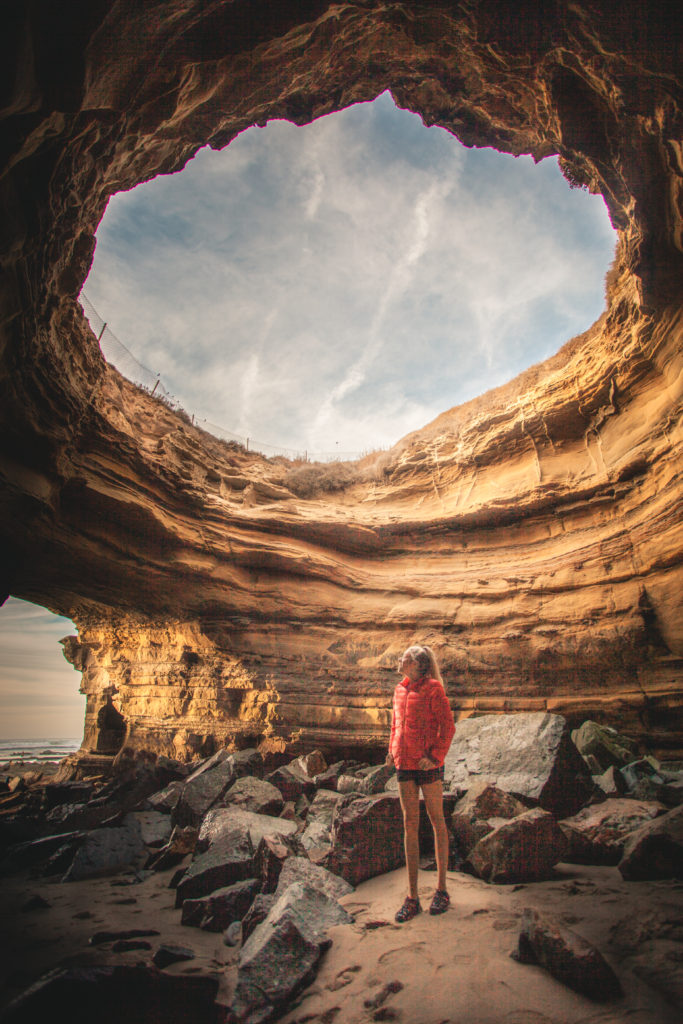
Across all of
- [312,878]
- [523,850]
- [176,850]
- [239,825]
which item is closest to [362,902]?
[312,878]

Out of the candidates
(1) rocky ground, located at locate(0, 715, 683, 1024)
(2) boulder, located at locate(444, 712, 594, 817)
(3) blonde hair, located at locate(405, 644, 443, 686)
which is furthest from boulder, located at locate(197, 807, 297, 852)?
(3) blonde hair, located at locate(405, 644, 443, 686)

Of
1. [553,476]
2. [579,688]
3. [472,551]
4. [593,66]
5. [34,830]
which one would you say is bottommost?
[34,830]

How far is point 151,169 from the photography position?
5.83 metres

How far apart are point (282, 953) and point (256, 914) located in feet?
2.50

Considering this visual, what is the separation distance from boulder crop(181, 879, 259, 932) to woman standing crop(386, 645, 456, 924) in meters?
1.53

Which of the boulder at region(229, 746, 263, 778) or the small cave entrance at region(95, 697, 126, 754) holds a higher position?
the boulder at region(229, 746, 263, 778)

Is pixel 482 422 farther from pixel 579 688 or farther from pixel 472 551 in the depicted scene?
pixel 579 688

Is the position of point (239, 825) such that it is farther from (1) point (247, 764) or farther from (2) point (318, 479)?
(2) point (318, 479)

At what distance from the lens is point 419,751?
3.61 meters

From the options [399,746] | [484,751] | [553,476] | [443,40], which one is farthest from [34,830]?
[443,40]

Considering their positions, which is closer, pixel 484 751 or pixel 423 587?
pixel 484 751

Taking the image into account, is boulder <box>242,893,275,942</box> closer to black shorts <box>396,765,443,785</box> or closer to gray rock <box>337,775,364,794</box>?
black shorts <box>396,765,443,785</box>

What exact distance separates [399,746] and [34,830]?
6151 millimetres

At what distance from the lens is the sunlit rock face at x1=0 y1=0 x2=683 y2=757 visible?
433 cm
